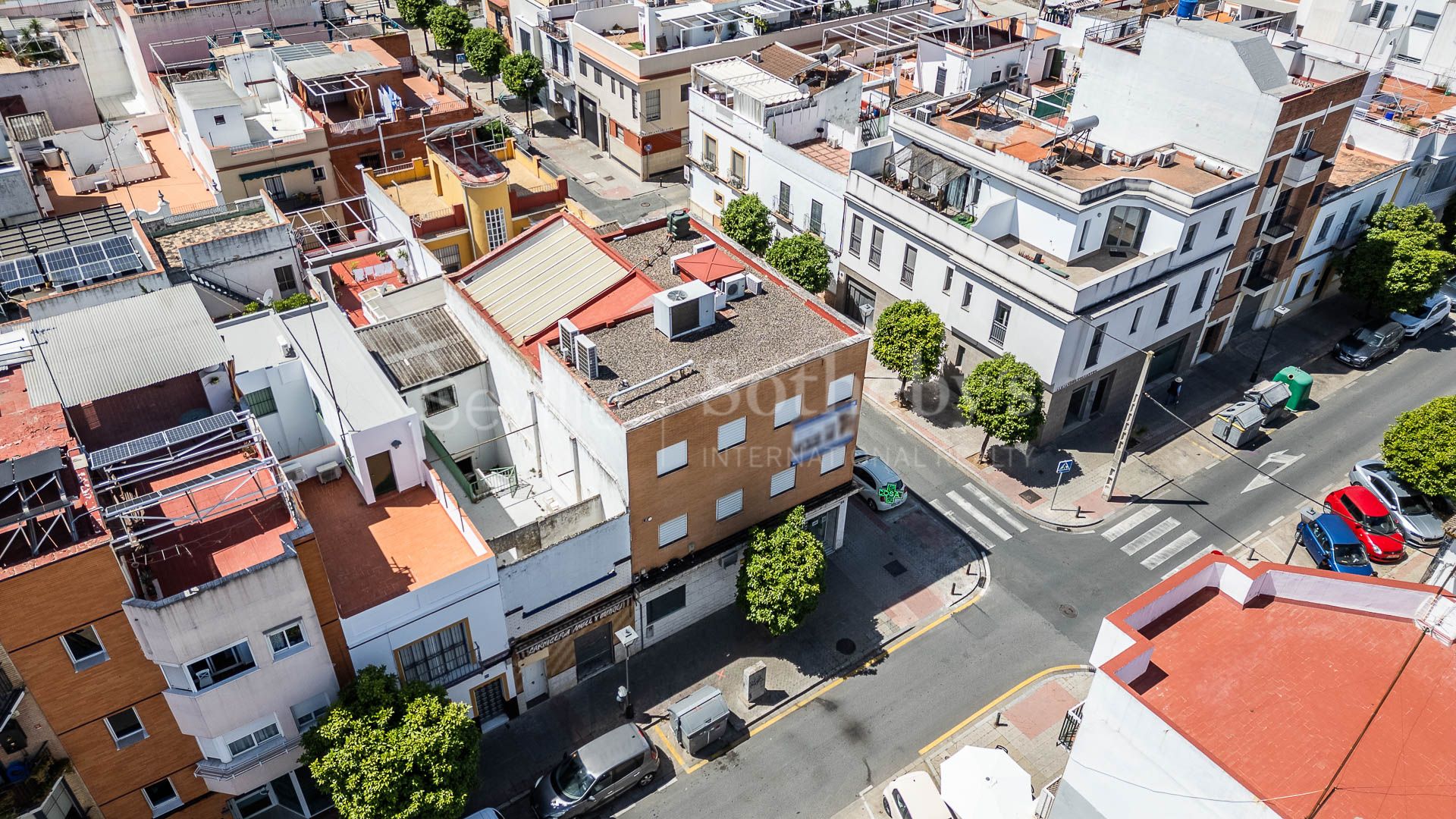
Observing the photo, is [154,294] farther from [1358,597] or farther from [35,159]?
[1358,597]

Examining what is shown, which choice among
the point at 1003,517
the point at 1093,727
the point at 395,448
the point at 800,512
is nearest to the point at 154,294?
the point at 395,448

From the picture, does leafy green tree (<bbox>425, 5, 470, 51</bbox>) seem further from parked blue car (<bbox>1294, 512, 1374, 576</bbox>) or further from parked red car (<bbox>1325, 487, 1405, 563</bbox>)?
parked blue car (<bbox>1294, 512, 1374, 576</bbox>)

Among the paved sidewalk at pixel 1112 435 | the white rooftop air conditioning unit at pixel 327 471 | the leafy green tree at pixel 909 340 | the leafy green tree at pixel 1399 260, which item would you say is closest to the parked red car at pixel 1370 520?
the paved sidewalk at pixel 1112 435

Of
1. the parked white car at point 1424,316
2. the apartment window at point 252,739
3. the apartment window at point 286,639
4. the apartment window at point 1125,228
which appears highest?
the apartment window at point 1125,228

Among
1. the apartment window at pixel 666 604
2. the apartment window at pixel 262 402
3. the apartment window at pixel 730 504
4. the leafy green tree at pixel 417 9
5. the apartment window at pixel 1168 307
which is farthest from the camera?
the leafy green tree at pixel 417 9

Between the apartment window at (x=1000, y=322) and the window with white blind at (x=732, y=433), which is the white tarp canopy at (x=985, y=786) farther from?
the apartment window at (x=1000, y=322)

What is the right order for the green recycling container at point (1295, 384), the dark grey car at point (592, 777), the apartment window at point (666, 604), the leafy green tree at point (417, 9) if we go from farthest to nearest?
1. the leafy green tree at point (417, 9)
2. the green recycling container at point (1295, 384)
3. the apartment window at point (666, 604)
4. the dark grey car at point (592, 777)
